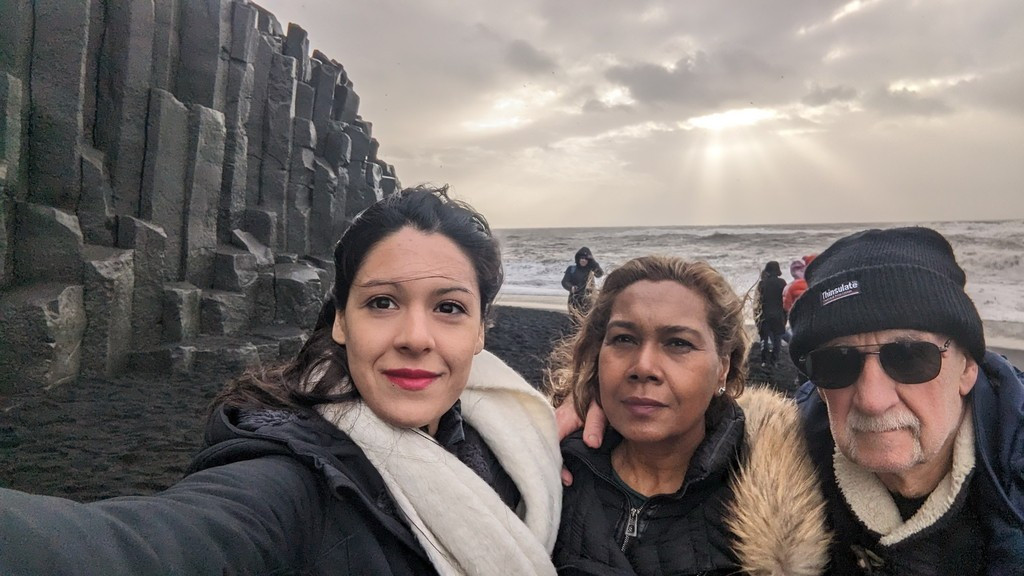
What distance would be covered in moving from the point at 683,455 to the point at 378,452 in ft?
3.76

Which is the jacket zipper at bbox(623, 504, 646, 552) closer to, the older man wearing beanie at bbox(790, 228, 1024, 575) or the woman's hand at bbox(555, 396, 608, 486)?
the woman's hand at bbox(555, 396, 608, 486)

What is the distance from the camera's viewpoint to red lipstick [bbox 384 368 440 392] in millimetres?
1639

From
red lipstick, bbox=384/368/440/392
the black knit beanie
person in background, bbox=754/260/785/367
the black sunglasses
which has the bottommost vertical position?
person in background, bbox=754/260/785/367

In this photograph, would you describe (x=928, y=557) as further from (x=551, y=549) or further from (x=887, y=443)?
(x=551, y=549)

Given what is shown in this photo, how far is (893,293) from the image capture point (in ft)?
5.65

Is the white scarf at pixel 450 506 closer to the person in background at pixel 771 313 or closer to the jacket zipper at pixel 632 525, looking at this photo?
the jacket zipper at pixel 632 525

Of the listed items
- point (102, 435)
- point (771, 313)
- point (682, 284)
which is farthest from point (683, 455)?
point (771, 313)

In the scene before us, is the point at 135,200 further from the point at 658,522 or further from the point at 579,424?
the point at 658,522

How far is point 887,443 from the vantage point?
1.68 m

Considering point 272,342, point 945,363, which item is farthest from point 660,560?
point 272,342

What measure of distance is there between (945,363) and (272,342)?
34.2 feet

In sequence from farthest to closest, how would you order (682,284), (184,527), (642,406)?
(682,284), (642,406), (184,527)

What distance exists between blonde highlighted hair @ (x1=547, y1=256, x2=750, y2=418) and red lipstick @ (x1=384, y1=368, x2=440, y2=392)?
99 centimetres

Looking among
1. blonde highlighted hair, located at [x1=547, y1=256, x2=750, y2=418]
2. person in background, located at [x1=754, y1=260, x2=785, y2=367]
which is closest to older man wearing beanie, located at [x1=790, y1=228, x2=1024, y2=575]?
blonde highlighted hair, located at [x1=547, y1=256, x2=750, y2=418]
